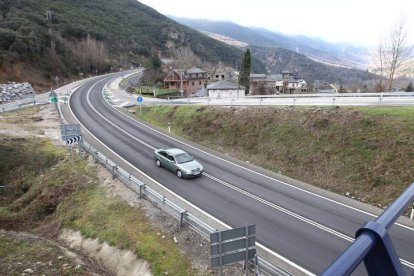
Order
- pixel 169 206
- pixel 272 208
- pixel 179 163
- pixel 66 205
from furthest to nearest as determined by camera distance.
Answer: pixel 179 163 → pixel 66 205 → pixel 272 208 → pixel 169 206


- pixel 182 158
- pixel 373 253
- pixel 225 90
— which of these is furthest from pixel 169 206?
pixel 225 90

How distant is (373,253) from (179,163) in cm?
2107

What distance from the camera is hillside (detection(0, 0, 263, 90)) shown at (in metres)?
75.4

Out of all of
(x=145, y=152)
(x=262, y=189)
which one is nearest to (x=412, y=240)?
(x=262, y=189)

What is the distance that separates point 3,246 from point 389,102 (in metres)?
29.3

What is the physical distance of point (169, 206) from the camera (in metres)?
15.9

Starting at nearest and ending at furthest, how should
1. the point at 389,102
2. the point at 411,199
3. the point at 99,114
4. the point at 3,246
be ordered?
the point at 411,199 < the point at 3,246 < the point at 389,102 < the point at 99,114

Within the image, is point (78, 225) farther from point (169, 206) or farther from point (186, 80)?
point (186, 80)

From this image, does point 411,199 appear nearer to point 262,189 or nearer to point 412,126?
point 262,189

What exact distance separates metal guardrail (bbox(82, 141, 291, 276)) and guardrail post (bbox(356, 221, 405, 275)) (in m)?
9.43

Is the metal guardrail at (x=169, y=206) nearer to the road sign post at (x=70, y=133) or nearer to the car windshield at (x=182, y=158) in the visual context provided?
the road sign post at (x=70, y=133)

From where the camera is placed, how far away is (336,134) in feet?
79.0

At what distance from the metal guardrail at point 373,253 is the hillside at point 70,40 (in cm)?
7789

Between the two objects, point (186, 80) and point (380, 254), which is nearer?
point (380, 254)
